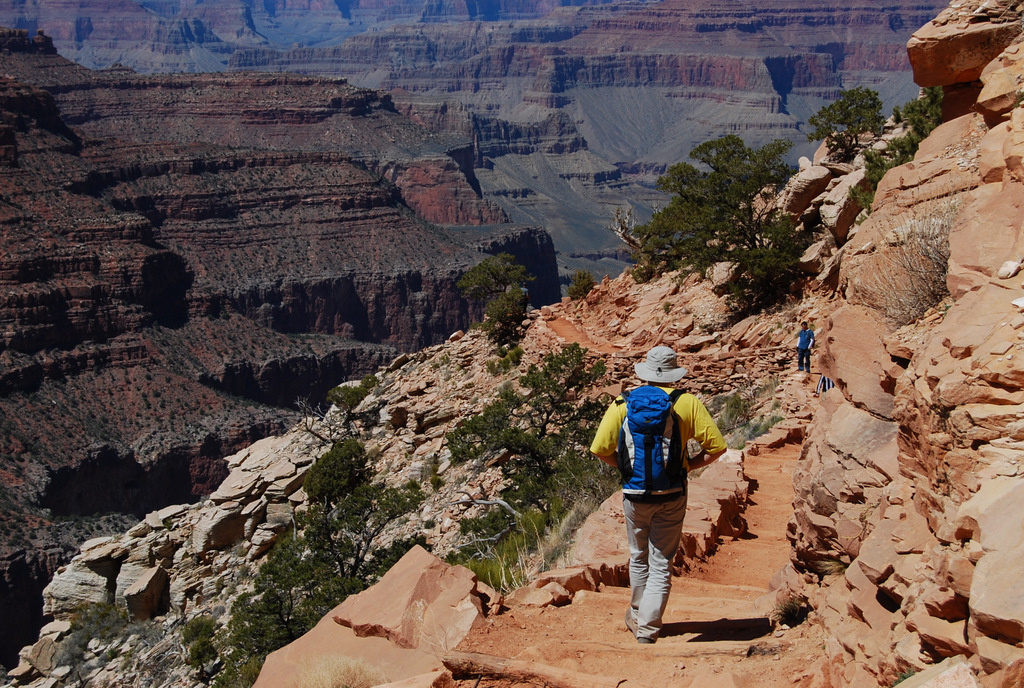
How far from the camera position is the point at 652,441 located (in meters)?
7.88

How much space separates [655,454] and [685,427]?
1.09 ft

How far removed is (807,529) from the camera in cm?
897

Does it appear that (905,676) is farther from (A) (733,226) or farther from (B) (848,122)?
(B) (848,122)

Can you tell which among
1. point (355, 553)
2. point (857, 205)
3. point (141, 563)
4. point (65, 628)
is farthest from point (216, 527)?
point (857, 205)

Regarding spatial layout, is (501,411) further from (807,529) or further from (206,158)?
(206,158)

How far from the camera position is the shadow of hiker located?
8211 mm

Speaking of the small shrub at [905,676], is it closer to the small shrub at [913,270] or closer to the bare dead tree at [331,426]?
the small shrub at [913,270]

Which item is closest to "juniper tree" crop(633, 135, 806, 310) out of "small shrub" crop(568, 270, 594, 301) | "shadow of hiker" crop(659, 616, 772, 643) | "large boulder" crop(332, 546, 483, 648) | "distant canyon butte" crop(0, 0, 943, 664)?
"small shrub" crop(568, 270, 594, 301)

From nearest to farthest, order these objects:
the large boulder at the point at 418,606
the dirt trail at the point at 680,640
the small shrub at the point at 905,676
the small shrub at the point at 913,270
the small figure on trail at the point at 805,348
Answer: the small shrub at the point at 905,676, the dirt trail at the point at 680,640, the large boulder at the point at 418,606, the small shrub at the point at 913,270, the small figure on trail at the point at 805,348

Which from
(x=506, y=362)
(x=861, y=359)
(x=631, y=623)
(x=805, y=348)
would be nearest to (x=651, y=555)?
(x=631, y=623)

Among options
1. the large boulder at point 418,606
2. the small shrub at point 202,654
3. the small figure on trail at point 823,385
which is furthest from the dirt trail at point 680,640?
the small shrub at point 202,654

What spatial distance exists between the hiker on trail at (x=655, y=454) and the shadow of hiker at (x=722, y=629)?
369 mm

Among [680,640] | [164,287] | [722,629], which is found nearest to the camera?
[680,640]

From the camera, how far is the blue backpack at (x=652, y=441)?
7.82 metres
